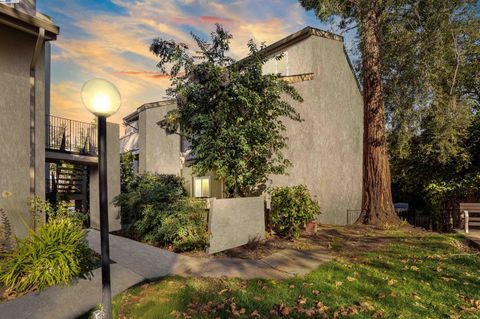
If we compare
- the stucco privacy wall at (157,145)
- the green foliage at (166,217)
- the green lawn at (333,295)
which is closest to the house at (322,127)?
the stucco privacy wall at (157,145)

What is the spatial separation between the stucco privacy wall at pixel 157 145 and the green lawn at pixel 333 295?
43.1 ft

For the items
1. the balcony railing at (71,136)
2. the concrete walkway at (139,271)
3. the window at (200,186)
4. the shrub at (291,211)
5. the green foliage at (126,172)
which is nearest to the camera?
the concrete walkway at (139,271)

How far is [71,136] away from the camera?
12.9 meters

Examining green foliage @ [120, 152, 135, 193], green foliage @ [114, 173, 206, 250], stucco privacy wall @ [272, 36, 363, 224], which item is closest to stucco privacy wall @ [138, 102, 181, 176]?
green foliage @ [120, 152, 135, 193]

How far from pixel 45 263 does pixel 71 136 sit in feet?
28.1

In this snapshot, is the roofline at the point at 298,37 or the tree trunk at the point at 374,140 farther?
the roofline at the point at 298,37

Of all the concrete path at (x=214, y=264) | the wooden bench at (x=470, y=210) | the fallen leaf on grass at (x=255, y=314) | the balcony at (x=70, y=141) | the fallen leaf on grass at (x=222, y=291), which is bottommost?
the concrete path at (x=214, y=264)

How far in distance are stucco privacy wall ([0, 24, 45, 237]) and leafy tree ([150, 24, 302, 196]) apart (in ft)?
13.6

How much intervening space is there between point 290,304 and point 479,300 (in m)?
3.20

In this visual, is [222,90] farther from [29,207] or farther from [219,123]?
[29,207]

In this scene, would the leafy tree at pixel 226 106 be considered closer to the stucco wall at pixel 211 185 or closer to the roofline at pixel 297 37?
the roofline at pixel 297 37

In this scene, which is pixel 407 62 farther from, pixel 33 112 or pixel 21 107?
pixel 21 107

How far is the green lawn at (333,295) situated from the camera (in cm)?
466

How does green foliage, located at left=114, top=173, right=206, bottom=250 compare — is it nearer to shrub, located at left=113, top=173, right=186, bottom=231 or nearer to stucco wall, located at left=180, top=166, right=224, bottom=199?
shrub, located at left=113, top=173, right=186, bottom=231
